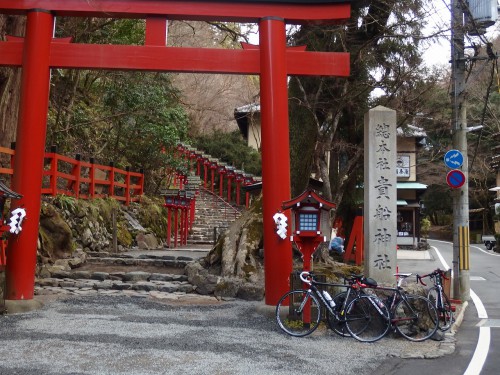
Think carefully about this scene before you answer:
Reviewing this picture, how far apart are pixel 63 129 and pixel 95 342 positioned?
14.6 metres

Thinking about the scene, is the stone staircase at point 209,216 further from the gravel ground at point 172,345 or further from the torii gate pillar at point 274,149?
the gravel ground at point 172,345

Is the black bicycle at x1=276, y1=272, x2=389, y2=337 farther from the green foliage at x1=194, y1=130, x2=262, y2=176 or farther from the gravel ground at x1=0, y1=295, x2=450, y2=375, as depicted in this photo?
the green foliage at x1=194, y1=130, x2=262, y2=176

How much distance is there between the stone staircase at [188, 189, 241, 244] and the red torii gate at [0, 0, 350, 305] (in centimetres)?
1565

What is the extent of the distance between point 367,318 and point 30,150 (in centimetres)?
662

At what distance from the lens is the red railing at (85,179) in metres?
16.8

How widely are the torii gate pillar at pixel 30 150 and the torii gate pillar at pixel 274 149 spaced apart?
4.11m

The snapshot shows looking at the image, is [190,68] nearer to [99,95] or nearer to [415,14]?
[415,14]

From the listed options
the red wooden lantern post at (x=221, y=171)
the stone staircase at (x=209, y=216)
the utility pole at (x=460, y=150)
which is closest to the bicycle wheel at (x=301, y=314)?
the utility pole at (x=460, y=150)

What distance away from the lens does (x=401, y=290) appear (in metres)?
8.49

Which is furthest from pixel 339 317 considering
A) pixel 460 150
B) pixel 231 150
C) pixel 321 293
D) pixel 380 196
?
pixel 231 150

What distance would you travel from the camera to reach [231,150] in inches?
1540

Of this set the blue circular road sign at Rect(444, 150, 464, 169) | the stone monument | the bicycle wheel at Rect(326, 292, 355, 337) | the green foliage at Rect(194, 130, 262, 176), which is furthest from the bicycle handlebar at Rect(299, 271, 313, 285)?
the green foliage at Rect(194, 130, 262, 176)

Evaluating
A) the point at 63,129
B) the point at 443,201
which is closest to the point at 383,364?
the point at 63,129

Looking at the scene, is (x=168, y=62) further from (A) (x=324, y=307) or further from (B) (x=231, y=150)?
(B) (x=231, y=150)
